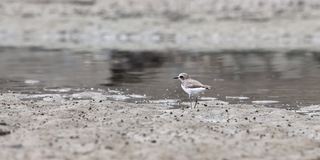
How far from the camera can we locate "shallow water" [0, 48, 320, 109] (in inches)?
814

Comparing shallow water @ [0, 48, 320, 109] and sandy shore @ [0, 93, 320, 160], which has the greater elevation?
shallow water @ [0, 48, 320, 109]

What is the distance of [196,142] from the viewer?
12.0m

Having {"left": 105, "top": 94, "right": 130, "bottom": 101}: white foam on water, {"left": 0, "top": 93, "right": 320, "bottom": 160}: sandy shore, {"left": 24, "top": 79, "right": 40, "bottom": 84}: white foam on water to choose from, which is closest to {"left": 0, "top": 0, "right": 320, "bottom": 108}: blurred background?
{"left": 24, "top": 79, "right": 40, "bottom": 84}: white foam on water

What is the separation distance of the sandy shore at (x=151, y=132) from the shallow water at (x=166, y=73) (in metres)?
2.89

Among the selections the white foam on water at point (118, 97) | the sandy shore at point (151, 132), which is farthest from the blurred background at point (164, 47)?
the sandy shore at point (151, 132)

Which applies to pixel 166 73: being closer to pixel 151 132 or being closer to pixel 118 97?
pixel 118 97

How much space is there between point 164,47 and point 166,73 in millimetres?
13784

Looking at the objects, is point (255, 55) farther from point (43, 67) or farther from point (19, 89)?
point (19, 89)

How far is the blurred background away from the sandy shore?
3.17 meters

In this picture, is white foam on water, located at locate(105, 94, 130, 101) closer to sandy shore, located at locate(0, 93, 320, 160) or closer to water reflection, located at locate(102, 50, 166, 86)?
sandy shore, located at locate(0, 93, 320, 160)

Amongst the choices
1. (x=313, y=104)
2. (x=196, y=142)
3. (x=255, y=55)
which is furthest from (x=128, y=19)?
(x=196, y=142)

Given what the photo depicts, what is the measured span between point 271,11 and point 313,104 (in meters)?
31.6

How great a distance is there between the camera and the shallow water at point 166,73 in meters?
20.7

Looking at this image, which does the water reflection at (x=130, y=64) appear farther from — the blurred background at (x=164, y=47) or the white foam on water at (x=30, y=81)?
the white foam on water at (x=30, y=81)
